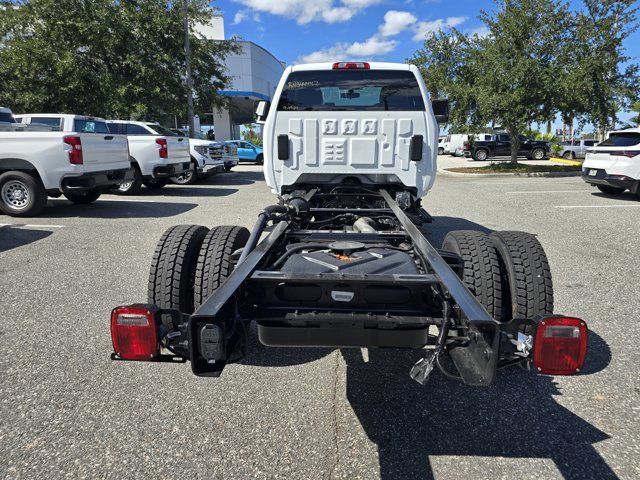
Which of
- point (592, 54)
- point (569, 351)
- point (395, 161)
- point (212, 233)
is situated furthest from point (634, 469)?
point (592, 54)

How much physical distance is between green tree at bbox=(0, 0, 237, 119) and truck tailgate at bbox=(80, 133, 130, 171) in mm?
6880

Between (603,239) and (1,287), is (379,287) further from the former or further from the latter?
(603,239)

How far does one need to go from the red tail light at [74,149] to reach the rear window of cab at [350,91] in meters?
5.00

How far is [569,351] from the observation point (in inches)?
71.5

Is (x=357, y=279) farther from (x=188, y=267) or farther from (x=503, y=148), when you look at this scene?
(x=503, y=148)

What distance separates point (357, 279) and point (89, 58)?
59.7 ft

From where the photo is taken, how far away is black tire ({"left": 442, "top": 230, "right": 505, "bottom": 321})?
2.68 m

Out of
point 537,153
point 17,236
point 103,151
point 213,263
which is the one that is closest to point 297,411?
point 213,263

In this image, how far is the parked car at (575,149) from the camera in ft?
88.1

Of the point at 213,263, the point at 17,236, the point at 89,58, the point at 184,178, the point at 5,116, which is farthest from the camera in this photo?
the point at 89,58

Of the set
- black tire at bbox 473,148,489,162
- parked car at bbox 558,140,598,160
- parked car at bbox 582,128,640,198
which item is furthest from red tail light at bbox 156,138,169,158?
parked car at bbox 558,140,598,160

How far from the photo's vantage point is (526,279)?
2.61 metres

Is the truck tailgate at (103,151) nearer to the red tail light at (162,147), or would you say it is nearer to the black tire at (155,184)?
the red tail light at (162,147)

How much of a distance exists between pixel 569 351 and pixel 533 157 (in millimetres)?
28919
